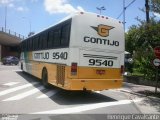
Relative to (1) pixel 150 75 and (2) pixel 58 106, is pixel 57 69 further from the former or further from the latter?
(1) pixel 150 75

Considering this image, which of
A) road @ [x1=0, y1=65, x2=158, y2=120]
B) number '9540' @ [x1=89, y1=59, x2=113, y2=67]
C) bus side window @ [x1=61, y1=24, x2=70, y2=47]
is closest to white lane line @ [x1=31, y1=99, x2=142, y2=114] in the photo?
road @ [x1=0, y1=65, x2=158, y2=120]

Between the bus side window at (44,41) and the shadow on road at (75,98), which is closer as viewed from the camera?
the shadow on road at (75,98)

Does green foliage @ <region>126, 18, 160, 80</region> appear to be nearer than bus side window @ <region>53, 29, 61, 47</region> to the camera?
No

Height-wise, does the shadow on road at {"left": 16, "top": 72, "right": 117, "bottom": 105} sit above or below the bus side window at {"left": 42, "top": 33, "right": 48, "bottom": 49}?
below

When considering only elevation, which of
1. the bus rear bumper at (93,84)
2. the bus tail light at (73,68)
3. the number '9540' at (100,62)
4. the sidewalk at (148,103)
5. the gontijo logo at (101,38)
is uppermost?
the gontijo logo at (101,38)

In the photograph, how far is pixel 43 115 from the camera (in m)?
9.88

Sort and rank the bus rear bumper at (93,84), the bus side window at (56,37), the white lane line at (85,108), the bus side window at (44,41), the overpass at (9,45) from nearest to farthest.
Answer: the white lane line at (85,108) < the bus rear bumper at (93,84) < the bus side window at (56,37) < the bus side window at (44,41) < the overpass at (9,45)

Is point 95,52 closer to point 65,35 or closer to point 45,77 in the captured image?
point 65,35

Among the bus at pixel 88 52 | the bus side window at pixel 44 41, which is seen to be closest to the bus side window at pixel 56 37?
the bus at pixel 88 52

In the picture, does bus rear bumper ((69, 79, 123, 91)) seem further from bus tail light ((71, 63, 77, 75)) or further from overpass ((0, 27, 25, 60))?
overpass ((0, 27, 25, 60))

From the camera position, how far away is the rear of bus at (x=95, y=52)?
1273 cm

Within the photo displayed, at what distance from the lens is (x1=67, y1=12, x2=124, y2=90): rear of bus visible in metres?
12.7

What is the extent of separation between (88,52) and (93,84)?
1.34 metres

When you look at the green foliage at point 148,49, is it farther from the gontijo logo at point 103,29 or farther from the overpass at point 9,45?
the overpass at point 9,45
